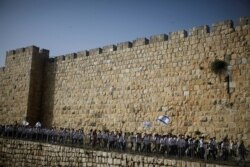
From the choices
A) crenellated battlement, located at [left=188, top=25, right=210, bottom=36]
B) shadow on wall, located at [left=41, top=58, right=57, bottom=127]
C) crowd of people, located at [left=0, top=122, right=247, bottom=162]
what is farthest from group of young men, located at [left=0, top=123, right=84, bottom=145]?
crenellated battlement, located at [left=188, top=25, right=210, bottom=36]

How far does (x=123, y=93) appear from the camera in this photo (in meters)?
16.0

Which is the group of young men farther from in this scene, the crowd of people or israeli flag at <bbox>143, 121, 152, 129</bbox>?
israeli flag at <bbox>143, 121, 152, 129</bbox>

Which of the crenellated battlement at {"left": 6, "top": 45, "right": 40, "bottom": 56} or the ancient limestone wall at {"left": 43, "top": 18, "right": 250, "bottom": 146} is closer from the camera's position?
the ancient limestone wall at {"left": 43, "top": 18, "right": 250, "bottom": 146}

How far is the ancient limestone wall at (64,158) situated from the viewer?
35.4 ft

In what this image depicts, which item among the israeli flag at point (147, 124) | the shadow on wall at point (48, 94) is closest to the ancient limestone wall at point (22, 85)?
the shadow on wall at point (48, 94)

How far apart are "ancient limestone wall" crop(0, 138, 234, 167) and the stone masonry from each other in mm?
3103

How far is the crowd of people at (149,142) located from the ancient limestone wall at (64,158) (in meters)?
0.82

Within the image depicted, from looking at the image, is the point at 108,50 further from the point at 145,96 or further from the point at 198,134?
the point at 198,134

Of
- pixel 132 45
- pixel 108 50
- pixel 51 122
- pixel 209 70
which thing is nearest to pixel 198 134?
pixel 209 70

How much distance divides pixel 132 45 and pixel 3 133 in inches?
314

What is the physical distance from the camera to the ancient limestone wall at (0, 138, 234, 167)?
10.8 metres

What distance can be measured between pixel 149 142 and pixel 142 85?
3.25 metres

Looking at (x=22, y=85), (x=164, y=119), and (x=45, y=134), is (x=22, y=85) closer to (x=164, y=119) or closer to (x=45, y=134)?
(x=45, y=134)

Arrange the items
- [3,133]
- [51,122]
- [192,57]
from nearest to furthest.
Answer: [192,57] < [3,133] < [51,122]
